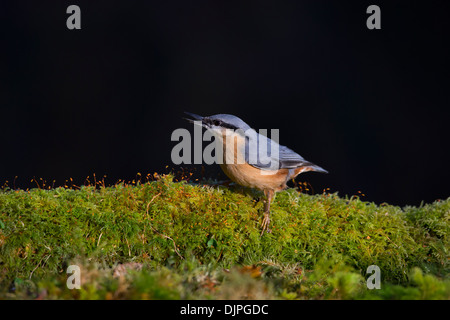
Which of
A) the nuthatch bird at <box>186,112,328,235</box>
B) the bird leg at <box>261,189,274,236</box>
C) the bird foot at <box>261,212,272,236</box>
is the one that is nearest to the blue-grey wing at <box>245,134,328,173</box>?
the nuthatch bird at <box>186,112,328,235</box>

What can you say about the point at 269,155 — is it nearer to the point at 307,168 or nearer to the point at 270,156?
the point at 270,156

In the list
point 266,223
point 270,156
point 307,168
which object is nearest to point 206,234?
point 266,223

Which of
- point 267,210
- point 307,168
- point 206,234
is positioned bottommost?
point 206,234

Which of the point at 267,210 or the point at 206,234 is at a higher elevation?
the point at 267,210

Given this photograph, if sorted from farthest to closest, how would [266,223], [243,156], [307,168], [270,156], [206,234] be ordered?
[307,168] < [270,156] < [243,156] < [266,223] < [206,234]

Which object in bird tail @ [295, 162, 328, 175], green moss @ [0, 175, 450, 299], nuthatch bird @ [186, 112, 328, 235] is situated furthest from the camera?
bird tail @ [295, 162, 328, 175]

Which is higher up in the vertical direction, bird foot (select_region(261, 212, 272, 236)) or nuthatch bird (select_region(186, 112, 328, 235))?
nuthatch bird (select_region(186, 112, 328, 235))

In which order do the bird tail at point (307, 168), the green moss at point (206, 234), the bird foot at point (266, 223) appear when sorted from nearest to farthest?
the green moss at point (206, 234) < the bird foot at point (266, 223) < the bird tail at point (307, 168)

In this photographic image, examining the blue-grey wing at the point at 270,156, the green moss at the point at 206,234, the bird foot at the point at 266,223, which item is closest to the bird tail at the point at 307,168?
the blue-grey wing at the point at 270,156

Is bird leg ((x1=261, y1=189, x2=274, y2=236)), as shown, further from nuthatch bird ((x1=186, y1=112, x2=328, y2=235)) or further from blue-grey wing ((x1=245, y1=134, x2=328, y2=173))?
blue-grey wing ((x1=245, y1=134, x2=328, y2=173))

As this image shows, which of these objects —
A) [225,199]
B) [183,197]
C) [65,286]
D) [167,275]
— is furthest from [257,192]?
[65,286]

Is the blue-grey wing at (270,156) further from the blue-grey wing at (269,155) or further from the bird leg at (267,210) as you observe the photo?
the bird leg at (267,210)
